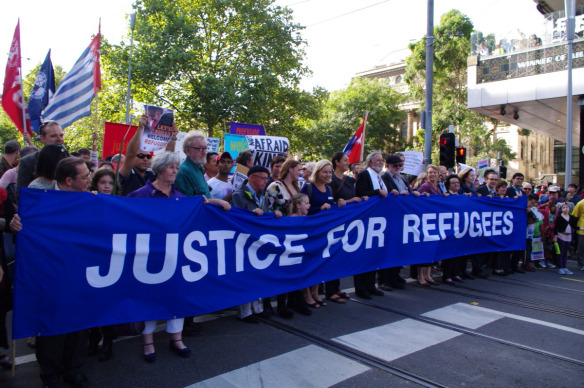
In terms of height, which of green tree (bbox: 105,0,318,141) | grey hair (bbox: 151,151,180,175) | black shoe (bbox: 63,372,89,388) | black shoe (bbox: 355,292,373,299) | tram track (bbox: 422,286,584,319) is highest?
green tree (bbox: 105,0,318,141)

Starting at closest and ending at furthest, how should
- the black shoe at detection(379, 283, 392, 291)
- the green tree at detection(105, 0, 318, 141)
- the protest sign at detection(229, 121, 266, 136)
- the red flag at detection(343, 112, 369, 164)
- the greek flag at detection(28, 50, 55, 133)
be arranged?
1. the black shoe at detection(379, 283, 392, 291)
2. the greek flag at detection(28, 50, 55, 133)
3. the red flag at detection(343, 112, 369, 164)
4. the protest sign at detection(229, 121, 266, 136)
5. the green tree at detection(105, 0, 318, 141)

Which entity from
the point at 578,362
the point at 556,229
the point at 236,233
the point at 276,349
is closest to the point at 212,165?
the point at 236,233

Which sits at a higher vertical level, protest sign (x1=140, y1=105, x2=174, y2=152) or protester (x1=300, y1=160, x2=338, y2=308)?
protest sign (x1=140, y1=105, x2=174, y2=152)

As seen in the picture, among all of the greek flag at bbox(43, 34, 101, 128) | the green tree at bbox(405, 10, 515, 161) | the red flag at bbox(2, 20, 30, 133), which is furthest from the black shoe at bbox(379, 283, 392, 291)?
the green tree at bbox(405, 10, 515, 161)

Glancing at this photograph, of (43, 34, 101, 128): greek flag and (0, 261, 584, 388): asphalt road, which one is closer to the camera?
(0, 261, 584, 388): asphalt road

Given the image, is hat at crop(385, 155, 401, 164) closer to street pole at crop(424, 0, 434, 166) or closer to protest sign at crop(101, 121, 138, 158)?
protest sign at crop(101, 121, 138, 158)

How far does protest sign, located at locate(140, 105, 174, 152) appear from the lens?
5.45 metres

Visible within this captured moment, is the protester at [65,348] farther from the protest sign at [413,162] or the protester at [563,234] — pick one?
the protester at [563,234]

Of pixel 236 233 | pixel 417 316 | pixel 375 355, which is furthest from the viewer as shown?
pixel 417 316

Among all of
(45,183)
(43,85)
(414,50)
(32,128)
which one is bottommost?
(45,183)

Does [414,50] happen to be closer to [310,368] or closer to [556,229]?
[556,229]

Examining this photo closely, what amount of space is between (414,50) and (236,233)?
34.3m

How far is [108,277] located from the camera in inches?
146

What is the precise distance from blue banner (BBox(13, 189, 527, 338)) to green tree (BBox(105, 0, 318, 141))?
16565mm
